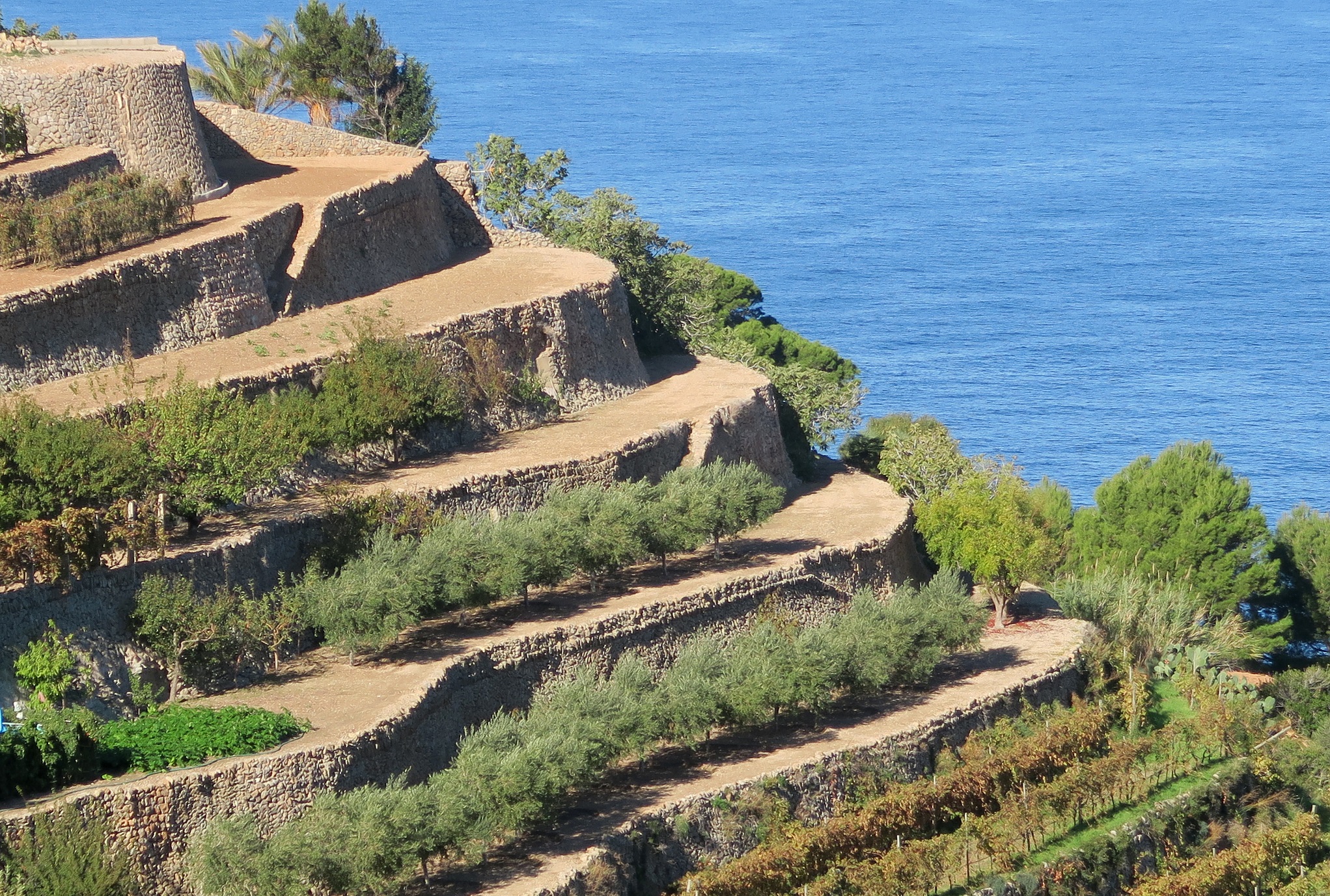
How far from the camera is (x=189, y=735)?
30.1 metres

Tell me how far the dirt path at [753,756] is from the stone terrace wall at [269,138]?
22.0 m

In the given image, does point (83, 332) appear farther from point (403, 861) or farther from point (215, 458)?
point (403, 861)

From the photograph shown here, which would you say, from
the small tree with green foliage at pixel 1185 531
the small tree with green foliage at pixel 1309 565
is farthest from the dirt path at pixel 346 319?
the small tree with green foliage at pixel 1309 565

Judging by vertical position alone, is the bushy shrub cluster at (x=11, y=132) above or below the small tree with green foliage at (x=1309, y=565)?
above

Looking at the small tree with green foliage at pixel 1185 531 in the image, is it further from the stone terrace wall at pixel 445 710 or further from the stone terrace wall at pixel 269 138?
the stone terrace wall at pixel 269 138

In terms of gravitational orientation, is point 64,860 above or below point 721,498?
below

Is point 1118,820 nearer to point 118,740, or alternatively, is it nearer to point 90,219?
point 118,740

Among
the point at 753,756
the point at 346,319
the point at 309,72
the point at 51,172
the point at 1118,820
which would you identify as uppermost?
the point at 309,72

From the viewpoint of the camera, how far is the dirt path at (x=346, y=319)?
38.0 metres

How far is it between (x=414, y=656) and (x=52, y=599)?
21.7 ft

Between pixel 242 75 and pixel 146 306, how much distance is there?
19.0m

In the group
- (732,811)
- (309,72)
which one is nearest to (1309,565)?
(732,811)

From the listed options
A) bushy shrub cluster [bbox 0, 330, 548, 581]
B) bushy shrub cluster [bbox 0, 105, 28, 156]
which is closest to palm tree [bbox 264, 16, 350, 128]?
bushy shrub cluster [bbox 0, 105, 28, 156]

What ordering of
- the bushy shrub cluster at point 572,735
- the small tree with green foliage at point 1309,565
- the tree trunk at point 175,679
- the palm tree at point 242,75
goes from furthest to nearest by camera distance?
the palm tree at point 242,75, the small tree with green foliage at point 1309,565, the tree trunk at point 175,679, the bushy shrub cluster at point 572,735
